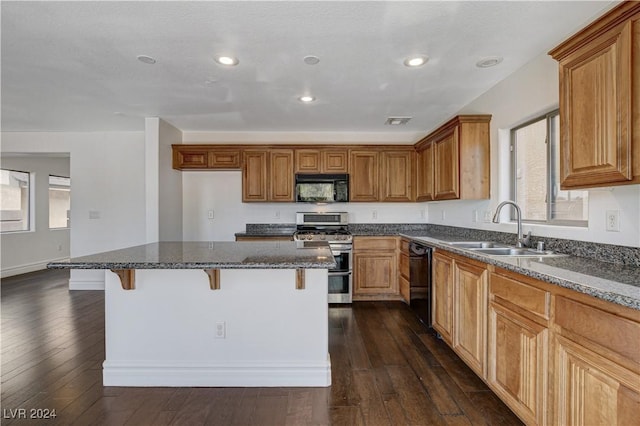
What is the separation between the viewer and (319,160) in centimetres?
446

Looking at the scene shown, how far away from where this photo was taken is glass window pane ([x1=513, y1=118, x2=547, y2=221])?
258 centimetres

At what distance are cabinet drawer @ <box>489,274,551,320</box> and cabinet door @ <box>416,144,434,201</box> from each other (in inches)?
81.2

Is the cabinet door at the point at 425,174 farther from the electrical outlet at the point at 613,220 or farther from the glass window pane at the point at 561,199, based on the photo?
the electrical outlet at the point at 613,220

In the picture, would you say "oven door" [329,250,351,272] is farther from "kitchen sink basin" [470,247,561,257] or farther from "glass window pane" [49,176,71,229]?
"glass window pane" [49,176,71,229]

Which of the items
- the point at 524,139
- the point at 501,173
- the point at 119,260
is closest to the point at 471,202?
the point at 501,173

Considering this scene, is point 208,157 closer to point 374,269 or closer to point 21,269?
point 374,269

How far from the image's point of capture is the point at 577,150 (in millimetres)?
1686

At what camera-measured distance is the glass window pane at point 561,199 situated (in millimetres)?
2164

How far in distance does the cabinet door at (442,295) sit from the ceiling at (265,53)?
5.47ft

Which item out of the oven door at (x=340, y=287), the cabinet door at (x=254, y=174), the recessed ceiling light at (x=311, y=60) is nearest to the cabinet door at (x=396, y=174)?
the oven door at (x=340, y=287)

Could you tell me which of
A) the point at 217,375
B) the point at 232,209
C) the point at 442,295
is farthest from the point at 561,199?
the point at 232,209

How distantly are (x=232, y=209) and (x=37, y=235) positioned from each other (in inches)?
179

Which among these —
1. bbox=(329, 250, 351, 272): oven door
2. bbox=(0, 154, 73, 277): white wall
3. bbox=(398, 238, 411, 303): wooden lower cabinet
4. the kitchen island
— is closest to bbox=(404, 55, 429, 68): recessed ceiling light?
the kitchen island

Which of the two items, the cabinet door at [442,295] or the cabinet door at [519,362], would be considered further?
the cabinet door at [442,295]
